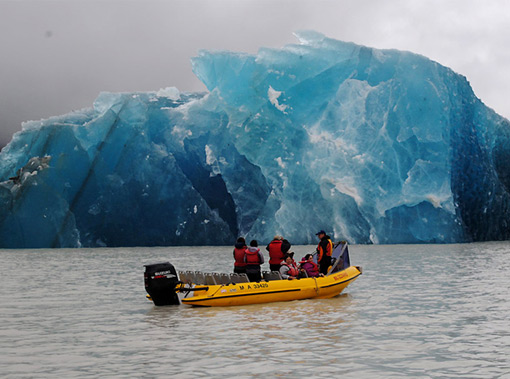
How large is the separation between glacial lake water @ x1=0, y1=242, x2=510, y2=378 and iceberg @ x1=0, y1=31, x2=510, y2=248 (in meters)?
22.0

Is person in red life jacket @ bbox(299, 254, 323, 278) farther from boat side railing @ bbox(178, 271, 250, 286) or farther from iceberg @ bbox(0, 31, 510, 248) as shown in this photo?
iceberg @ bbox(0, 31, 510, 248)

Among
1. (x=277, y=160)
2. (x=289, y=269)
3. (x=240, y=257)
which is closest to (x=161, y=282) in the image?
(x=240, y=257)

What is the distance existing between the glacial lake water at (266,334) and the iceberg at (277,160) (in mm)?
21976

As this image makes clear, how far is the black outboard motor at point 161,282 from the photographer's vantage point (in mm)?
14109

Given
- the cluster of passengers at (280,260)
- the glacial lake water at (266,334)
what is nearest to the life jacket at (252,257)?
the cluster of passengers at (280,260)

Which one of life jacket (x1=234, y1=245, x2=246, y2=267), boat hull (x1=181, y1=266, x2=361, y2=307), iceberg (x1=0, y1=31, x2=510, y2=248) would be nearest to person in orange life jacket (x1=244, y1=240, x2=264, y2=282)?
life jacket (x1=234, y1=245, x2=246, y2=267)

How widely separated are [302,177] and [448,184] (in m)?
8.97

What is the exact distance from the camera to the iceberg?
41469 mm

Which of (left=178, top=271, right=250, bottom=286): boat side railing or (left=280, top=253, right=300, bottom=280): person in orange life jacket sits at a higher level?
(left=280, top=253, right=300, bottom=280): person in orange life jacket

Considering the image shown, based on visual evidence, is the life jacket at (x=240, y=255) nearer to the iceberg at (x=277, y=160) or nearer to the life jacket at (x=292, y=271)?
the life jacket at (x=292, y=271)

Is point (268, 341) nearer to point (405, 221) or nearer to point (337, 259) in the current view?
point (337, 259)

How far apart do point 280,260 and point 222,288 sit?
2.18 metres

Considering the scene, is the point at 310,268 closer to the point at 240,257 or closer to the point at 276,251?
the point at 276,251

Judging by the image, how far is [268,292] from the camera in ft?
48.9
